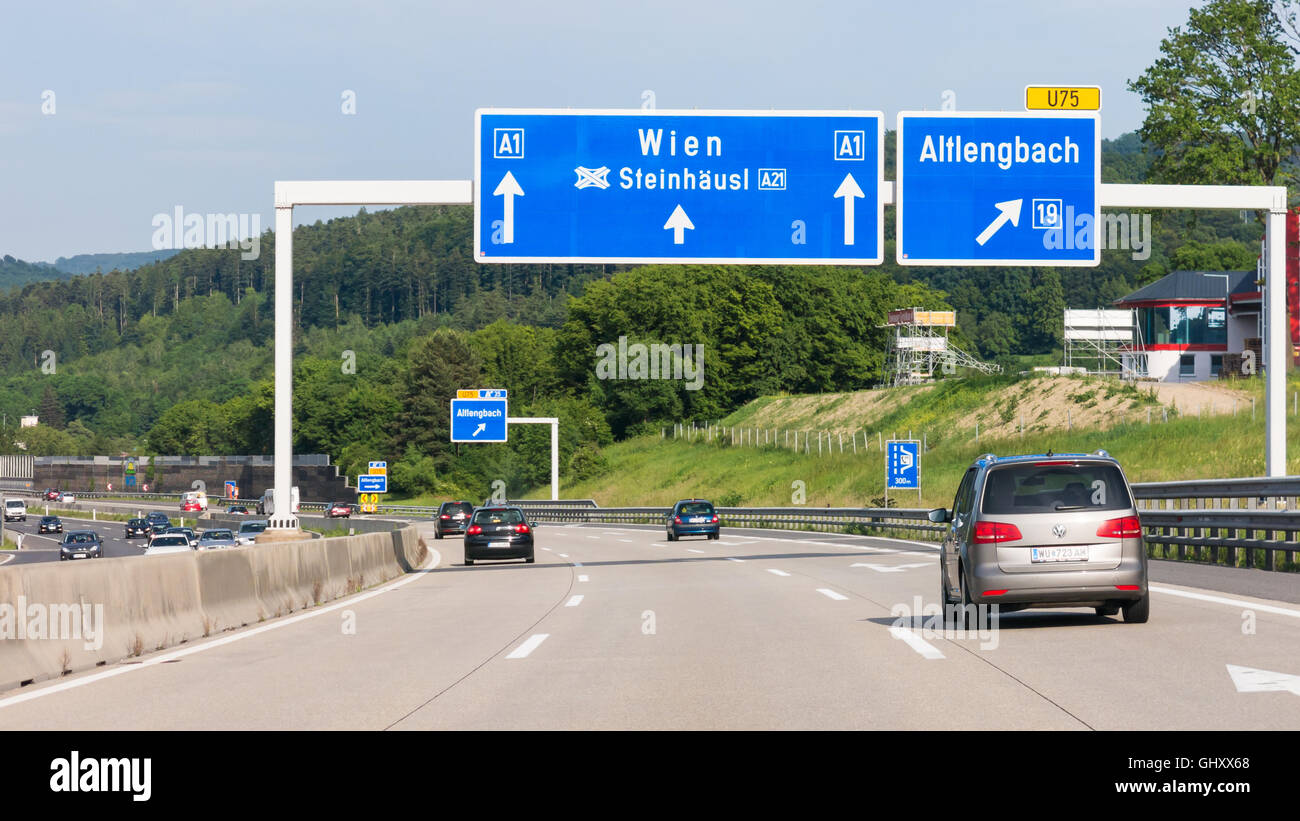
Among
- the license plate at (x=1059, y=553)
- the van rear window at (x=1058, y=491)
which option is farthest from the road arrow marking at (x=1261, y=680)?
the van rear window at (x=1058, y=491)

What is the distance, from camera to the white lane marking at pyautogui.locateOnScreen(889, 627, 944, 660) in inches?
469

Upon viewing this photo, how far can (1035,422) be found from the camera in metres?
71.0

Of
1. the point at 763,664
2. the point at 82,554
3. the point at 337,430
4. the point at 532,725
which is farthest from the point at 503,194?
the point at 337,430

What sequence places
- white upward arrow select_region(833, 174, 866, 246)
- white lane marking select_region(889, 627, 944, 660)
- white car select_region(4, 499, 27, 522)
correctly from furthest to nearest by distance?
white car select_region(4, 499, 27, 522), white upward arrow select_region(833, 174, 866, 246), white lane marking select_region(889, 627, 944, 660)

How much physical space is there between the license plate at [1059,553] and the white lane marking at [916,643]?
1274 millimetres

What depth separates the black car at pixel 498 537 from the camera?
3356 centimetres

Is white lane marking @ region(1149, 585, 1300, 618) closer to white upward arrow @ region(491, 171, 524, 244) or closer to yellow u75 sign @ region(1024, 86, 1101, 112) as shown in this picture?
yellow u75 sign @ region(1024, 86, 1101, 112)

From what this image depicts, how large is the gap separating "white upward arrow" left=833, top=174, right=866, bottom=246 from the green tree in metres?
26.1

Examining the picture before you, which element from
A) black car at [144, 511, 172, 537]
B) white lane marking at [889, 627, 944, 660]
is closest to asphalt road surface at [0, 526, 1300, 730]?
white lane marking at [889, 627, 944, 660]

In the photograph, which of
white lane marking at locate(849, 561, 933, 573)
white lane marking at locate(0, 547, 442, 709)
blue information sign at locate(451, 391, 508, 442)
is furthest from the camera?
blue information sign at locate(451, 391, 508, 442)

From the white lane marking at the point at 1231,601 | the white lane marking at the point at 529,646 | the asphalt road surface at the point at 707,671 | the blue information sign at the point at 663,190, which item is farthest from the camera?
the blue information sign at the point at 663,190

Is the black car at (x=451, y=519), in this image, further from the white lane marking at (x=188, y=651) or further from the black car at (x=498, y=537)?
the white lane marking at (x=188, y=651)

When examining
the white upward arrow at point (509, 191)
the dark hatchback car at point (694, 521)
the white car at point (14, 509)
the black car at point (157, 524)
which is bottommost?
the white car at point (14, 509)

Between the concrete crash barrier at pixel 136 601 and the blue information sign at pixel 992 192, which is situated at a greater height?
the blue information sign at pixel 992 192
